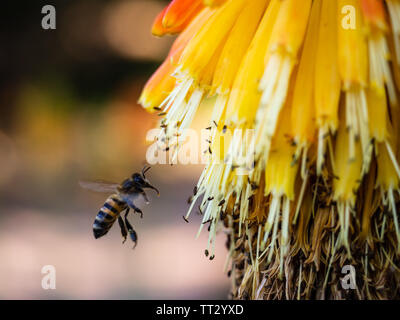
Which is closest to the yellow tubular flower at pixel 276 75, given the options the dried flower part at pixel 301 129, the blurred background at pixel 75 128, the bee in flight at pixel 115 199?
the dried flower part at pixel 301 129

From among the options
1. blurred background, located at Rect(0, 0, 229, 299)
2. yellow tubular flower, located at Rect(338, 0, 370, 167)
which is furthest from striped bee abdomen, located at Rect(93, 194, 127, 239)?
blurred background, located at Rect(0, 0, 229, 299)

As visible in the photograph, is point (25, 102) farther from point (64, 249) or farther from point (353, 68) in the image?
point (353, 68)

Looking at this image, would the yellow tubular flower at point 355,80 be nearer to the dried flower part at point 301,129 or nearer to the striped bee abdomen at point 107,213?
the dried flower part at point 301,129

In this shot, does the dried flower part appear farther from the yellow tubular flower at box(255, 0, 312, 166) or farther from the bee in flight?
the bee in flight

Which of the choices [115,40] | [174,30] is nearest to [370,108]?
[174,30]

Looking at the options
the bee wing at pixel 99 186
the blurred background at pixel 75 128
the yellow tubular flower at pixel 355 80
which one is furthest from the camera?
the blurred background at pixel 75 128

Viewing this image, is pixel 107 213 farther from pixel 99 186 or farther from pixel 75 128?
pixel 75 128

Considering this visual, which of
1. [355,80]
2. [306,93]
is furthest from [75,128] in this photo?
[355,80]
